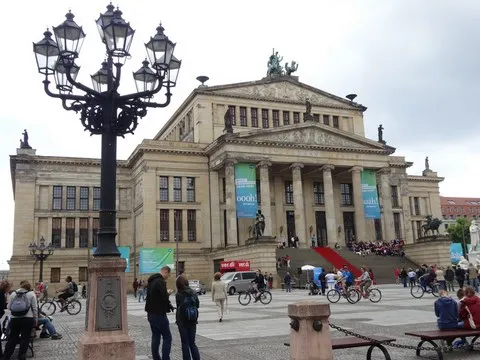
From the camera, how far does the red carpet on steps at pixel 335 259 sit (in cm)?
4828

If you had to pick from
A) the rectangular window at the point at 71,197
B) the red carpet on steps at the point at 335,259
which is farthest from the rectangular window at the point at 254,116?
the rectangular window at the point at 71,197

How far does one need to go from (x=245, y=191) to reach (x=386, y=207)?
19288mm

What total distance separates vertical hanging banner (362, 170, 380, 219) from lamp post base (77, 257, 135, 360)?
4961 cm

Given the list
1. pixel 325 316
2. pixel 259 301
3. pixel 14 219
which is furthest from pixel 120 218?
pixel 325 316

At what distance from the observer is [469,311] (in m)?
10.8

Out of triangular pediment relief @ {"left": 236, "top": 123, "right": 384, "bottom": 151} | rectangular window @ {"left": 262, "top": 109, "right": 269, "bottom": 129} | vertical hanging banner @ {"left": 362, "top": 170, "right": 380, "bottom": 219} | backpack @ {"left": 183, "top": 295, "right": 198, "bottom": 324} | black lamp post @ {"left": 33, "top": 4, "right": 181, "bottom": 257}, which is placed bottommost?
backpack @ {"left": 183, "top": 295, "right": 198, "bottom": 324}

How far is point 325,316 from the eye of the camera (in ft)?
26.8

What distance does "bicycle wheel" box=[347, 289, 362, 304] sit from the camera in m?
26.1

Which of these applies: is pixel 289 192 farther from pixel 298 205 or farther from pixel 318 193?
pixel 298 205

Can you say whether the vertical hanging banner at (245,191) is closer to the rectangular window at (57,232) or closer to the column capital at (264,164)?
the column capital at (264,164)

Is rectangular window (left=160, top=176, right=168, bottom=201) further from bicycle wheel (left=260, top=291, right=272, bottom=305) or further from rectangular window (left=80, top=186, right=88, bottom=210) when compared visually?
bicycle wheel (left=260, top=291, right=272, bottom=305)

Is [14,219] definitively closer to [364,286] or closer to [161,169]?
[161,169]

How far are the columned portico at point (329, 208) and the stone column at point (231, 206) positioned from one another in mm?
10716

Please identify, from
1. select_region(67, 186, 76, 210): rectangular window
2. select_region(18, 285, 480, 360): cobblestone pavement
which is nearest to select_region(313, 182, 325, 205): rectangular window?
select_region(67, 186, 76, 210): rectangular window
